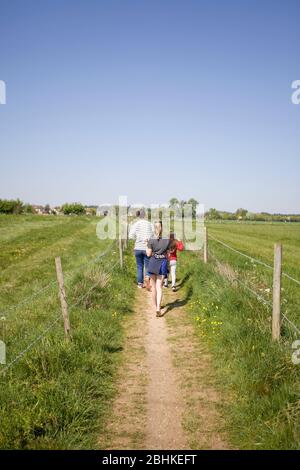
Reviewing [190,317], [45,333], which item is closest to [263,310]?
[190,317]

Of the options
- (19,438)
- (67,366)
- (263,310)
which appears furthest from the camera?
(263,310)

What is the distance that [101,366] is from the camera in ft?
20.0

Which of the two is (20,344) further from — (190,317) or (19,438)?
(190,317)

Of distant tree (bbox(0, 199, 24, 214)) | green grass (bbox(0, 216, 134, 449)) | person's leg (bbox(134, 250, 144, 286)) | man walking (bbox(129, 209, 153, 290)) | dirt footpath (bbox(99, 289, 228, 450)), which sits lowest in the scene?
dirt footpath (bbox(99, 289, 228, 450))

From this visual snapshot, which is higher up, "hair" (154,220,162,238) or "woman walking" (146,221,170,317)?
"hair" (154,220,162,238)

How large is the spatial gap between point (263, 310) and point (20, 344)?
4.92 m

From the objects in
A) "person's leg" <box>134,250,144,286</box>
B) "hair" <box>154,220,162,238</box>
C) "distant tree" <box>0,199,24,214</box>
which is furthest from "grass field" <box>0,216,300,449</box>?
"distant tree" <box>0,199,24,214</box>

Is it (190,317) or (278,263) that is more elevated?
(278,263)

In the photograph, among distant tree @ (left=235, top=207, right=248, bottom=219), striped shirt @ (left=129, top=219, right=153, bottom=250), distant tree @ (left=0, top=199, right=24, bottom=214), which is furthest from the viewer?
distant tree @ (left=235, top=207, right=248, bottom=219)

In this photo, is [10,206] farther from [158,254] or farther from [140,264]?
[158,254]

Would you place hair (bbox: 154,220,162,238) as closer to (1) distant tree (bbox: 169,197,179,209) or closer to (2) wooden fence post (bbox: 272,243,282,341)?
(2) wooden fence post (bbox: 272,243,282,341)

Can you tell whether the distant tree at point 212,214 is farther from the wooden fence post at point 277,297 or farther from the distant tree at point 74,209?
the wooden fence post at point 277,297

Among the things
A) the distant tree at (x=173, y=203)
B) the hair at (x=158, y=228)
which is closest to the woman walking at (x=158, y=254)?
the hair at (x=158, y=228)
